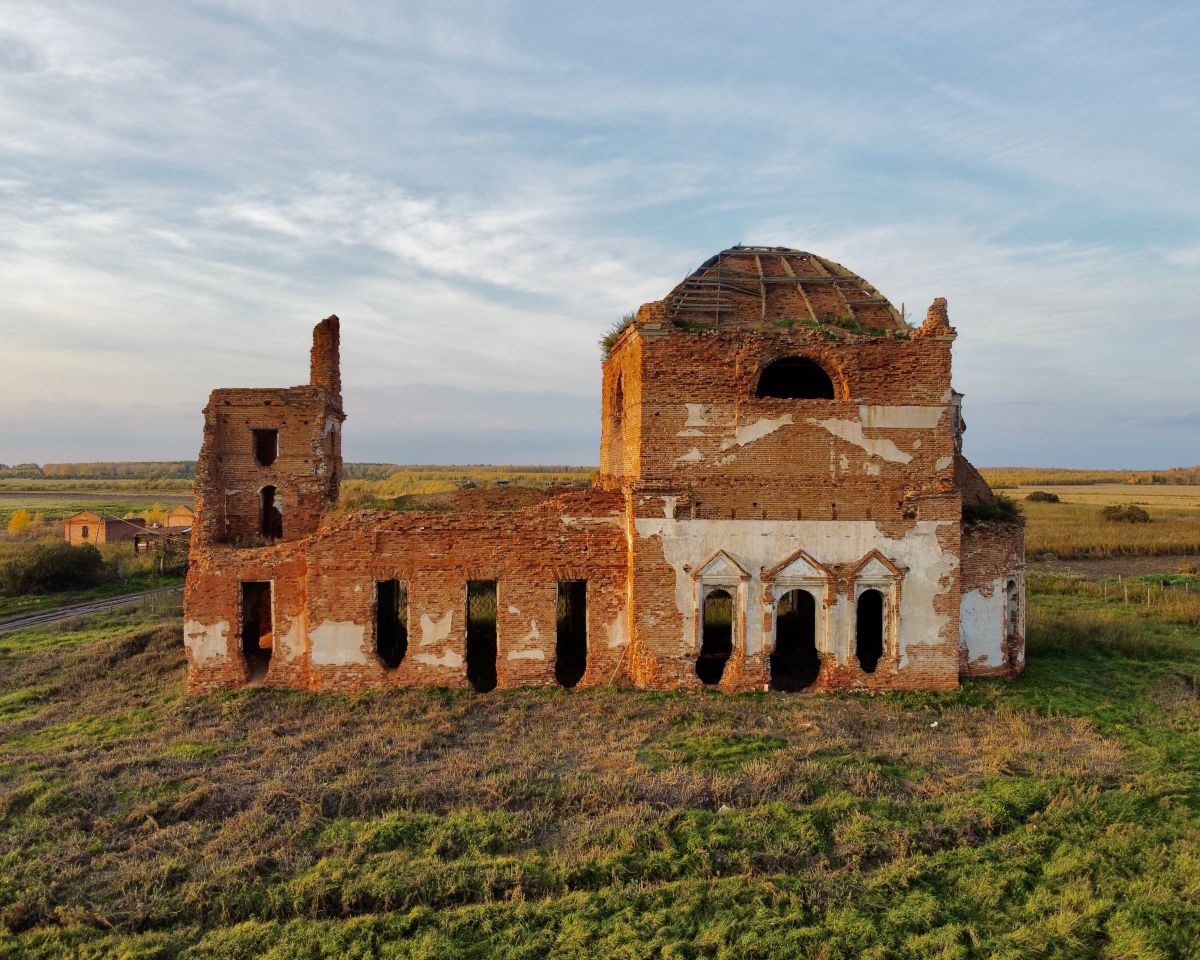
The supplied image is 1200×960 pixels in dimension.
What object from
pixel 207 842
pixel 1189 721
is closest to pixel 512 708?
pixel 207 842

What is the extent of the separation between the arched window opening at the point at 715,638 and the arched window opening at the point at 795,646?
3.33 feet

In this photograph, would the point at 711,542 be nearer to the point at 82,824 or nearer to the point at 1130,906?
the point at 1130,906

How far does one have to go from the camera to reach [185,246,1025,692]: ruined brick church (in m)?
13.4

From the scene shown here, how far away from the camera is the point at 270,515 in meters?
16.9

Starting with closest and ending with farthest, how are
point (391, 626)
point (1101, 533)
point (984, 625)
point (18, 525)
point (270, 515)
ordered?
1. point (984, 625)
2. point (270, 515)
3. point (391, 626)
4. point (1101, 533)
5. point (18, 525)

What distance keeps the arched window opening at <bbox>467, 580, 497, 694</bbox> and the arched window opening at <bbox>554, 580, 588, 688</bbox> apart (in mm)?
1368

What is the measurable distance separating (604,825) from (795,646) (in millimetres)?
8878

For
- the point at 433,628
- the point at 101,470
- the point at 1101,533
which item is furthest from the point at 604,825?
the point at 101,470

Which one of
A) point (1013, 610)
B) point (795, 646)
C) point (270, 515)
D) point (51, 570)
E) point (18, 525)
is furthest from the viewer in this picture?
point (18, 525)

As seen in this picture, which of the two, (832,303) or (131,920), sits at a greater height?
(832,303)

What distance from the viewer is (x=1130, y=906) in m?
7.07

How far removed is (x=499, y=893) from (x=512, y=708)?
212 inches

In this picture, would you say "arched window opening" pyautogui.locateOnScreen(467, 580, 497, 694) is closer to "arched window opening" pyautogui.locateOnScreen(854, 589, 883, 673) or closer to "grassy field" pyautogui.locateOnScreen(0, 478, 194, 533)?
"arched window opening" pyautogui.locateOnScreen(854, 589, 883, 673)

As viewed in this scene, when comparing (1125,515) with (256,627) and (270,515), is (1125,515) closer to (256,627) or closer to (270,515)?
(270,515)
